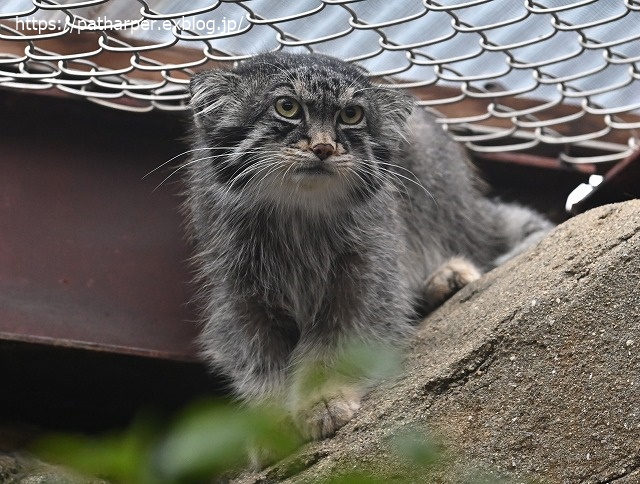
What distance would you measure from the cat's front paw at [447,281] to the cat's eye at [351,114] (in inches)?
40.1

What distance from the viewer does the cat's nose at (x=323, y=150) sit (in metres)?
3.59

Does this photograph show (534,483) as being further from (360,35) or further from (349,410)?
(360,35)

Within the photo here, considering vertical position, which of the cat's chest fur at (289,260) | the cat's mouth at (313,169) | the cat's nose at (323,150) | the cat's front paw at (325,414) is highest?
the cat's nose at (323,150)

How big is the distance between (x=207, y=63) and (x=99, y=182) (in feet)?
2.41

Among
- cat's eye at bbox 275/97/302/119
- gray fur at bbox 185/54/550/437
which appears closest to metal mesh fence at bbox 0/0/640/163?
gray fur at bbox 185/54/550/437

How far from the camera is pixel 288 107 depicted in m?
3.74

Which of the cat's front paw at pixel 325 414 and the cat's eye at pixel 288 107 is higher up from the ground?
the cat's eye at pixel 288 107

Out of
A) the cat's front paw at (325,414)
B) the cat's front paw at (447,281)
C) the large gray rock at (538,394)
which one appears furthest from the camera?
the cat's front paw at (447,281)

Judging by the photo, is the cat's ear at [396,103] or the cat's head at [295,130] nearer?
the cat's head at [295,130]

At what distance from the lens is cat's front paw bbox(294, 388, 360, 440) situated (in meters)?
3.39

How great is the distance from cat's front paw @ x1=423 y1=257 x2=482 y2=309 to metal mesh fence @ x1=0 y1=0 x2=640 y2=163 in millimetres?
773

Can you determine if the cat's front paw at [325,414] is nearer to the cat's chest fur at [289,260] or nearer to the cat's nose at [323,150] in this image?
the cat's chest fur at [289,260]

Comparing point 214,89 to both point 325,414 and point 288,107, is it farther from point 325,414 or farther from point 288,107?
point 325,414

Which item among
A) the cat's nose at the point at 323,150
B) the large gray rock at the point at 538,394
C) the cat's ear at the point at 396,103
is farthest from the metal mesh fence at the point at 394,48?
the large gray rock at the point at 538,394
